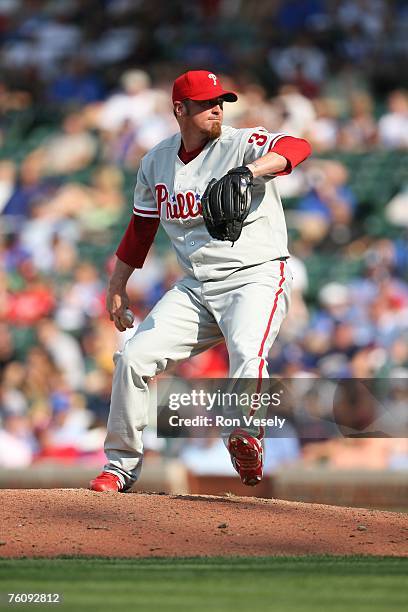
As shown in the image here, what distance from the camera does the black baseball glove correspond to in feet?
16.5

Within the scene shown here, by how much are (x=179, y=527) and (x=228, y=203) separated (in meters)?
1.38

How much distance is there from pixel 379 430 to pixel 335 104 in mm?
5179

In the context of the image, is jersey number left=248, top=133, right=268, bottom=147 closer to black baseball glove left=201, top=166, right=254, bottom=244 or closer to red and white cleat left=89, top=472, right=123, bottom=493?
black baseball glove left=201, top=166, right=254, bottom=244

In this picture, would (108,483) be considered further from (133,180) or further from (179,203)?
(133,180)

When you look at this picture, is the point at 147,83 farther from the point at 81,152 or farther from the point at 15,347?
the point at 15,347

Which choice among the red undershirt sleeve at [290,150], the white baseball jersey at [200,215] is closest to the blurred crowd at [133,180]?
the white baseball jersey at [200,215]

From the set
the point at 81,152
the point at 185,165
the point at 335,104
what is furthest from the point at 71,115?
the point at 185,165

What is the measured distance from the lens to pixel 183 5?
48.6 feet

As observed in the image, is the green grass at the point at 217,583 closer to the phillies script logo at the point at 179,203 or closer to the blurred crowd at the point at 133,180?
the phillies script logo at the point at 179,203

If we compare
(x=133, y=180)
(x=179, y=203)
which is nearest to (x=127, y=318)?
(x=179, y=203)

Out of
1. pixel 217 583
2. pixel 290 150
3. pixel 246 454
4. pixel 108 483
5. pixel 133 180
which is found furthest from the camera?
pixel 133 180

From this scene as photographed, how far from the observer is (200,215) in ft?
17.7

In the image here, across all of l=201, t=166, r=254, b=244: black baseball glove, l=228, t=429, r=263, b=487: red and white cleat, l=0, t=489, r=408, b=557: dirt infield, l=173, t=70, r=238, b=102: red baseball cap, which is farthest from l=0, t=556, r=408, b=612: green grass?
l=173, t=70, r=238, b=102: red baseball cap

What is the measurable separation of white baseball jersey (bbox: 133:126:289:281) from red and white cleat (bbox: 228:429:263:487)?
2.74ft
